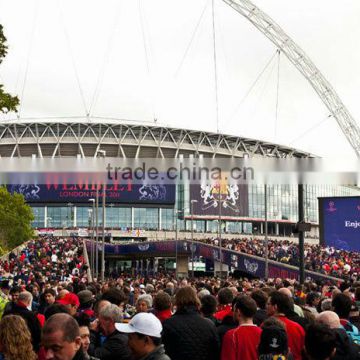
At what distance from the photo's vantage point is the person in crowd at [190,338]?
22.3 ft

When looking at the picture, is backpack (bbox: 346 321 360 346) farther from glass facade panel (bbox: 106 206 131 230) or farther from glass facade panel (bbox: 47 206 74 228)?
glass facade panel (bbox: 47 206 74 228)

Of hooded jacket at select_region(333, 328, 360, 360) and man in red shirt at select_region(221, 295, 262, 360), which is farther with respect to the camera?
man in red shirt at select_region(221, 295, 262, 360)

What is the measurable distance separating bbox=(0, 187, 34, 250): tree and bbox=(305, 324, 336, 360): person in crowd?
70811 millimetres

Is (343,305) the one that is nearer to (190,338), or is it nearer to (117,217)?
(190,338)

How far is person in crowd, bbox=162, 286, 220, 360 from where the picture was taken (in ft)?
22.3

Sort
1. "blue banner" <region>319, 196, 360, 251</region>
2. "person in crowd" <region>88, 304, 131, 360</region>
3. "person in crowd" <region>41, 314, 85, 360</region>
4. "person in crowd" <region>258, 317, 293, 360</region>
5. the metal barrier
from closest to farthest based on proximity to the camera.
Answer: "person in crowd" <region>41, 314, 85, 360</region>, "person in crowd" <region>258, 317, 293, 360</region>, "person in crowd" <region>88, 304, 131, 360</region>, the metal barrier, "blue banner" <region>319, 196, 360, 251</region>

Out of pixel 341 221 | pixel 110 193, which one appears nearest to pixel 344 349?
pixel 341 221

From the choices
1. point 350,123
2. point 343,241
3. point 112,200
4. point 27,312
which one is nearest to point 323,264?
point 343,241

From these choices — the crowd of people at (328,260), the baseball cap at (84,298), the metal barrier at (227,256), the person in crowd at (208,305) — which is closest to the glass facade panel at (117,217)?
the metal barrier at (227,256)

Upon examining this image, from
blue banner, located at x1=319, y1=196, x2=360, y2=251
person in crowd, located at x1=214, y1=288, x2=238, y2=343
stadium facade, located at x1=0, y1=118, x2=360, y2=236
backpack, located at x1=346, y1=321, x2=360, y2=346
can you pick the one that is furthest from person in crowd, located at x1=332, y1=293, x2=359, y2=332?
stadium facade, located at x1=0, y1=118, x2=360, y2=236

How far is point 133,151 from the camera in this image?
13638 centimetres

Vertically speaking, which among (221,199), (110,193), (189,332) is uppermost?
(110,193)

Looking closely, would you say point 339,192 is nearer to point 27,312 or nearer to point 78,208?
point 78,208

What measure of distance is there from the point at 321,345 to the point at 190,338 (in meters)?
2.00
